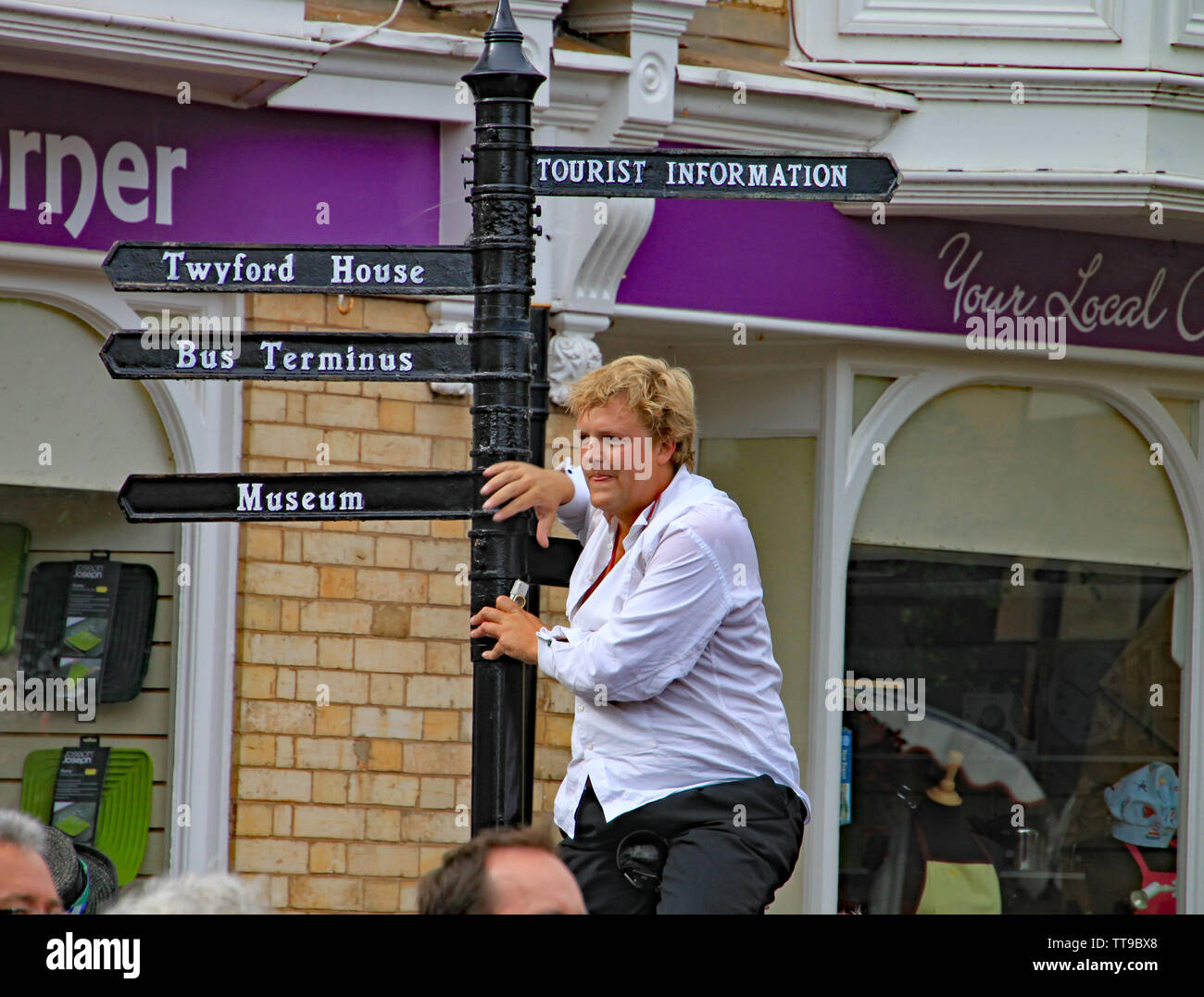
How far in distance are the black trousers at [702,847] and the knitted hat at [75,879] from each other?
98 centimetres

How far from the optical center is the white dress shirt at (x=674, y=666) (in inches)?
150

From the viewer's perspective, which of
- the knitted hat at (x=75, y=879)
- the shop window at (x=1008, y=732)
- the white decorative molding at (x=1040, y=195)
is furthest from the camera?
the shop window at (x=1008, y=732)

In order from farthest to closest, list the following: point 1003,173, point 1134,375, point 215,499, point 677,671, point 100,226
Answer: point 1134,375, point 1003,173, point 100,226, point 215,499, point 677,671

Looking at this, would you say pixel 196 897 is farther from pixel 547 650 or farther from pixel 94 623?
pixel 94 623

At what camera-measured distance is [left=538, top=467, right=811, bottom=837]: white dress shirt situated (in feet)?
12.5

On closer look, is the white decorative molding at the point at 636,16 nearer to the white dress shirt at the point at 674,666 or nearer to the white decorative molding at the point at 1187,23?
the white decorative molding at the point at 1187,23

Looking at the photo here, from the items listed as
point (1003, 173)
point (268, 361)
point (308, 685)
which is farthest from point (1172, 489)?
point (268, 361)

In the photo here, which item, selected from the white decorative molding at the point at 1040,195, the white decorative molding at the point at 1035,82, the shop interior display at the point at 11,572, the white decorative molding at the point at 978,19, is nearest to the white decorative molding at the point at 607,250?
the white decorative molding at the point at 1040,195

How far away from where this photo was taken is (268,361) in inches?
166

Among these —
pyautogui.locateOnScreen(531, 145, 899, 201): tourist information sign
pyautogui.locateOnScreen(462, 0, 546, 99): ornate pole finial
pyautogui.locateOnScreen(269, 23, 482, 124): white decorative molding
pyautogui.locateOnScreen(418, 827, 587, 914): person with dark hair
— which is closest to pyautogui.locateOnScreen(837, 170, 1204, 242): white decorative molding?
pyautogui.locateOnScreen(269, 23, 482, 124): white decorative molding

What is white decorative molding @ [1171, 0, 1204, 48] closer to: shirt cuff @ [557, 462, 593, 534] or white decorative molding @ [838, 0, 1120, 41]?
white decorative molding @ [838, 0, 1120, 41]

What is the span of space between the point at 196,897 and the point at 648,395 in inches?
70.6
